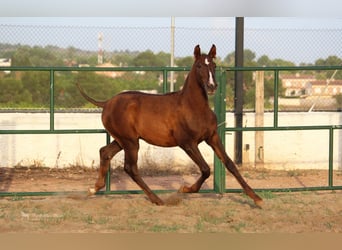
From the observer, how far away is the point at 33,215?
891 centimetres

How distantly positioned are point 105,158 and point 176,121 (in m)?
1.09

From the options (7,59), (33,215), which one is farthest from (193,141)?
(7,59)

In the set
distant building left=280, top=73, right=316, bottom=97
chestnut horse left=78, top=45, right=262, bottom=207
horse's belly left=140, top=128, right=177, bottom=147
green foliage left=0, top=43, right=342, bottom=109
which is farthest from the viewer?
distant building left=280, top=73, right=316, bottom=97

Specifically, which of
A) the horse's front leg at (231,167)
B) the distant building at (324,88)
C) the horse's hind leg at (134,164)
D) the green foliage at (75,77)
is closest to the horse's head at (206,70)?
the horse's front leg at (231,167)

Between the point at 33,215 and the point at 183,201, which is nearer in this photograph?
the point at 33,215

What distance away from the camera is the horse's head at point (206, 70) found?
8766 mm

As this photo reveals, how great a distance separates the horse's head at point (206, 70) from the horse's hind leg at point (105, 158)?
140 centimetres

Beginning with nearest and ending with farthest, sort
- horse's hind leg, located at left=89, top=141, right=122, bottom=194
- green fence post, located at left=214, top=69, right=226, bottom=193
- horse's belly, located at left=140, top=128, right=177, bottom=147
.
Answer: horse's belly, located at left=140, top=128, right=177, bottom=147 < horse's hind leg, located at left=89, top=141, right=122, bottom=194 < green fence post, located at left=214, top=69, right=226, bottom=193

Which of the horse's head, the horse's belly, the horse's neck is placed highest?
the horse's head

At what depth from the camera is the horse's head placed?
8.77 m

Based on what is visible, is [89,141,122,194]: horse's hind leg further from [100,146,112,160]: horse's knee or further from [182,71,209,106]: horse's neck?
[182,71,209,106]: horse's neck

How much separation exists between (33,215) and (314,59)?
7.66m

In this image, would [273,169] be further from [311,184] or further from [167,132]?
[167,132]

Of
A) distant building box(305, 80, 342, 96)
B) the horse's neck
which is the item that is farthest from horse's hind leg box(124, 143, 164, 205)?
distant building box(305, 80, 342, 96)
